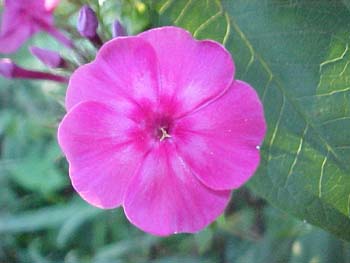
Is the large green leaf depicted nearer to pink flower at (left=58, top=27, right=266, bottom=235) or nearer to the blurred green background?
pink flower at (left=58, top=27, right=266, bottom=235)

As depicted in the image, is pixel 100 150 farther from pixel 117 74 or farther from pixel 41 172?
pixel 41 172

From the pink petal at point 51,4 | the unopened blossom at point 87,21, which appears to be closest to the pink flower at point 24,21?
the pink petal at point 51,4

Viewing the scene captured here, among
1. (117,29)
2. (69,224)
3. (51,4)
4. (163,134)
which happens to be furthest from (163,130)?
(69,224)

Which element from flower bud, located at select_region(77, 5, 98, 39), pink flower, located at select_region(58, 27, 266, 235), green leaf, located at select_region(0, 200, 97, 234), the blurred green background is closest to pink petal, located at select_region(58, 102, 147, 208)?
pink flower, located at select_region(58, 27, 266, 235)

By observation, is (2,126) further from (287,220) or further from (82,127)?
(82,127)

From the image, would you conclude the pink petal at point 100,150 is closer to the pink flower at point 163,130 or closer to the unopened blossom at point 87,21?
the pink flower at point 163,130
